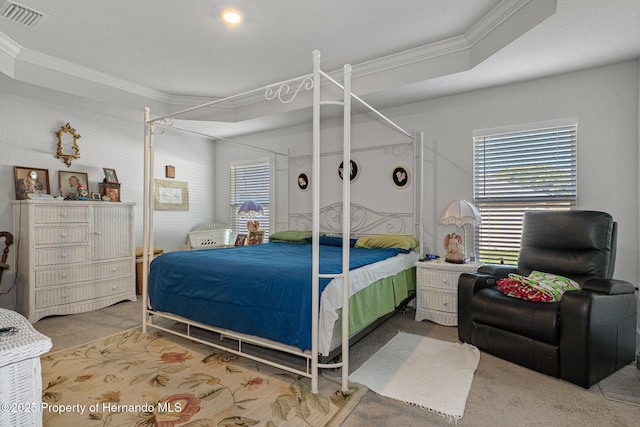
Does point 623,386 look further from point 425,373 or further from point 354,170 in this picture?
point 354,170

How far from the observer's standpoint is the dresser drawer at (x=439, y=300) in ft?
11.1

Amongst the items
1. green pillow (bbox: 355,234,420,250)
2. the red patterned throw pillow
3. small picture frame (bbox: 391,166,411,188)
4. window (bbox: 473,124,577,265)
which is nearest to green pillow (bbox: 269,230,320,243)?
green pillow (bbox: 355,234,420,250)

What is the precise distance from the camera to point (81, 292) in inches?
154

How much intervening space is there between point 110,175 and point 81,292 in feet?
5.32

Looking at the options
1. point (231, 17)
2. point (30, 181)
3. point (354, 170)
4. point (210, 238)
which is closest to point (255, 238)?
point (210, 238)

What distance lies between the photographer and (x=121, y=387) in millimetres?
2232

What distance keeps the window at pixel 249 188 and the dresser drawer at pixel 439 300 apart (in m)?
2.94

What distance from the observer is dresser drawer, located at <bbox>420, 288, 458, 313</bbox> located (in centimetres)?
339

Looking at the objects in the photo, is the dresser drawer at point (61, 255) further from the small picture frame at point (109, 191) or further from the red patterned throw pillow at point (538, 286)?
the red patterned throw pillow at point (538, 286)

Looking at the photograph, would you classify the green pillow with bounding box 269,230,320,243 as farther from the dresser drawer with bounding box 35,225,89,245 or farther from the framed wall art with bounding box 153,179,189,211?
the dresser drawer with bounding box 35,225,89,245

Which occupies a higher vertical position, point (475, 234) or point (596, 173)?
point (596, 173)

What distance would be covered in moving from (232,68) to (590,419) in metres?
4.27

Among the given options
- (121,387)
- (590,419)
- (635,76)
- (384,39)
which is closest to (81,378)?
(121,387)

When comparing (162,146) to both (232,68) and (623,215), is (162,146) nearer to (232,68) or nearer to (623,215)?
(232,68)
